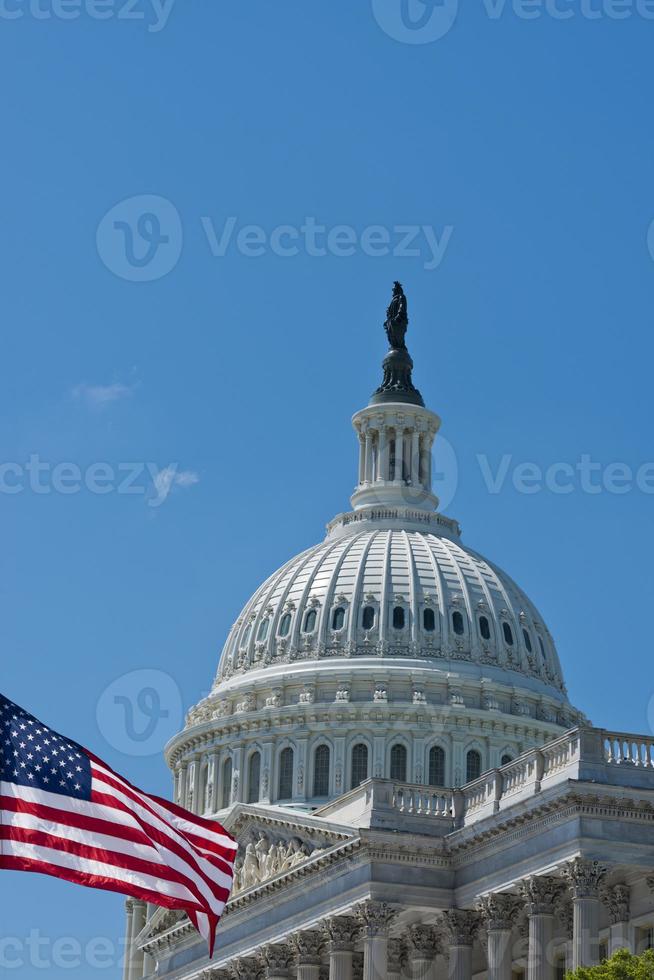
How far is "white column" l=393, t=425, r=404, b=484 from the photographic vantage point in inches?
5054

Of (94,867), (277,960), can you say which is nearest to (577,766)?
(277,960)

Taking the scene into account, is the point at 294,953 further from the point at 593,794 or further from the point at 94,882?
the point at 94,882

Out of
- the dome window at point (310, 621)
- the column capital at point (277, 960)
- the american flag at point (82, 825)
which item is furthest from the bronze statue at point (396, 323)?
the american flag at point (82, 825)

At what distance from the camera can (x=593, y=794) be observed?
196ft

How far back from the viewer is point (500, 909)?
6506cm

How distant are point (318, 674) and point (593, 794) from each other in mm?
55840

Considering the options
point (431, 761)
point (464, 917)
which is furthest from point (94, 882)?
point (431, 761)

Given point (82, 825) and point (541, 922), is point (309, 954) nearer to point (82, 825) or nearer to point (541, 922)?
point (541, 922)

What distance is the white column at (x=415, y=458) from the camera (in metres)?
129

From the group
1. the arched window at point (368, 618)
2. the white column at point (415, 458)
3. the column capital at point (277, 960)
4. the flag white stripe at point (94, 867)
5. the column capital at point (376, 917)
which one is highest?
the white column at point (415, 458)

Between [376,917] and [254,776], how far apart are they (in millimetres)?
47981

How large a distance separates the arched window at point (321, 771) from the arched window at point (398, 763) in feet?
13.0

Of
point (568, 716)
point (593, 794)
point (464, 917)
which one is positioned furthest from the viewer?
point (568, 716)

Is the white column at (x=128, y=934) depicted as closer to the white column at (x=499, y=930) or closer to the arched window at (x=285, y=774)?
the arched window at (x=285, y=774)
